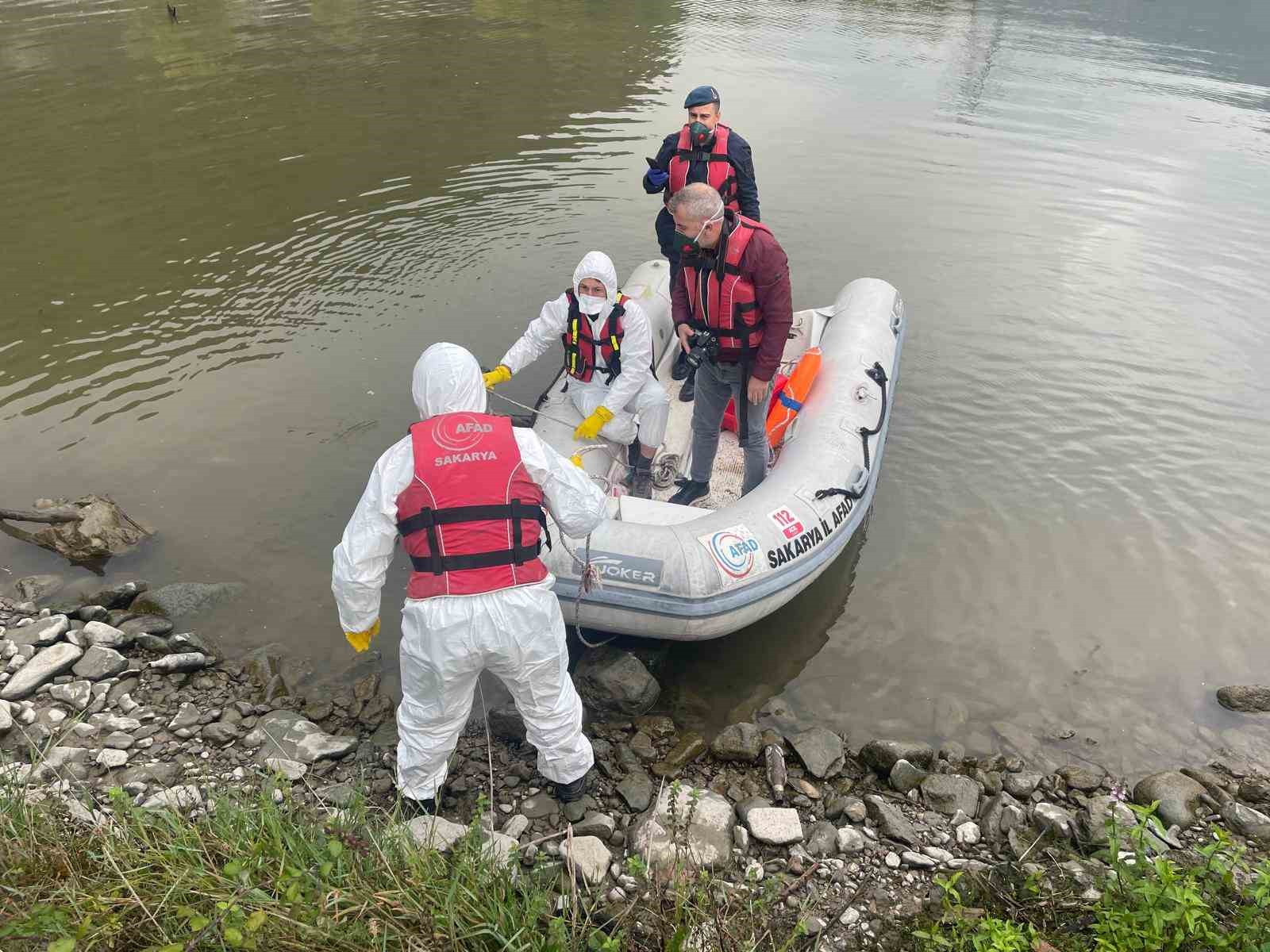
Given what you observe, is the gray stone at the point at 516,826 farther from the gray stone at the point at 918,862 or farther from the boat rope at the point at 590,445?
the boat rope at the point at 590,445

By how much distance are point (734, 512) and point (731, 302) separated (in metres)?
1.01

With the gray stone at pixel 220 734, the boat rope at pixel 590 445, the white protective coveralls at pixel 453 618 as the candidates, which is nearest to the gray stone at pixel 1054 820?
the white protective coveralls at pixel 453 618

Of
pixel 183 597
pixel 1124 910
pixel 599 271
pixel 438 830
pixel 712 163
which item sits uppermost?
pixel 712 163

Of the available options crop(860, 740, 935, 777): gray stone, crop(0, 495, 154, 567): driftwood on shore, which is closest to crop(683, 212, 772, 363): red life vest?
crop(860, 740, 935, 777): gray stone

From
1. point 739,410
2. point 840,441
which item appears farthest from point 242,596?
point 840,441

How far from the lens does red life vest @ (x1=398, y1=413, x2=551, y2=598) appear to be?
2752mm

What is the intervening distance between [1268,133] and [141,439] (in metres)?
15.1

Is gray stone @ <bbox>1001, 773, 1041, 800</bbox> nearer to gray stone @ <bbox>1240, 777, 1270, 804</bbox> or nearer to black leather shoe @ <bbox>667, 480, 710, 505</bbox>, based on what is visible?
gray stone @ <bbox>1240, 777, 1270, 804</bbox>

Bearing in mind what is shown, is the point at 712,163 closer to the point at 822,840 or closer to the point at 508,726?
the point at 508,726

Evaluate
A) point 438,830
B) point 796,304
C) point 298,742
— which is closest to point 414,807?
point 438,830

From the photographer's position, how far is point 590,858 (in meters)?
2.97

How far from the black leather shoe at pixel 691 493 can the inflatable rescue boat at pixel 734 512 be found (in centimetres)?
8

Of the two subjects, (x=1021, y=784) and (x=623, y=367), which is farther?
(x=623, y=367)

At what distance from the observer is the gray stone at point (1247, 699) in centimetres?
402
